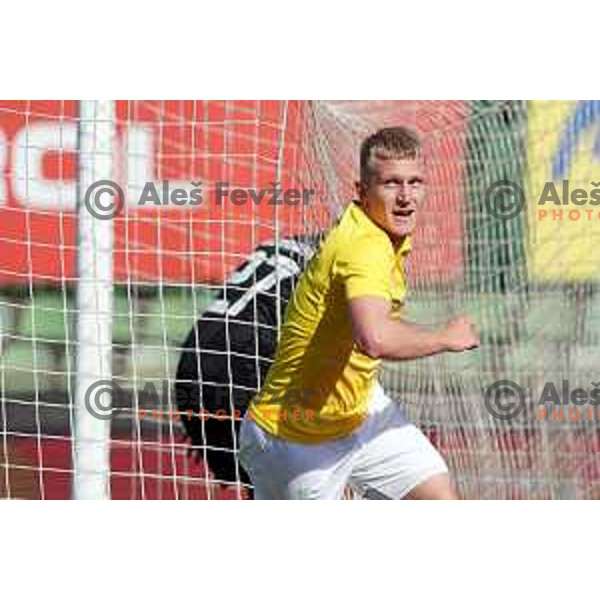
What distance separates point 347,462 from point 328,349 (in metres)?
0.30

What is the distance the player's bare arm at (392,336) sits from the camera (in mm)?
4812

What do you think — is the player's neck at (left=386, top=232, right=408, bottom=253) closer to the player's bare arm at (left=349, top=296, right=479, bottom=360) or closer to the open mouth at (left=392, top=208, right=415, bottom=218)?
the open mouth at (left=392, top=208, right=415, bottom=218)

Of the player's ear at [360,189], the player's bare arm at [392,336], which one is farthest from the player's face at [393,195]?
the player's bare arm at [392,336]

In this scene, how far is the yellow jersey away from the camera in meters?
5.11

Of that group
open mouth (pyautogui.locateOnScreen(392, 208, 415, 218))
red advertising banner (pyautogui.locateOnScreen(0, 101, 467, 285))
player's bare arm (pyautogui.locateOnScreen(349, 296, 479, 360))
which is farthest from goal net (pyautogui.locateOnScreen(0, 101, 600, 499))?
player's bare arm (pyautogui.locateOnScreen(349, 296, 479, 360))

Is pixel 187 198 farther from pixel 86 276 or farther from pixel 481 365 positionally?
pixel 481 365

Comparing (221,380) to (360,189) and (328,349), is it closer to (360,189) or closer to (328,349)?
(328,349)

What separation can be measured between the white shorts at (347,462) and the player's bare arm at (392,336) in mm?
360

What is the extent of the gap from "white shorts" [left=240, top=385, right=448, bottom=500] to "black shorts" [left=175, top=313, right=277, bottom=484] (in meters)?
0.13

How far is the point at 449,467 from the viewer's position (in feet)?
17.9

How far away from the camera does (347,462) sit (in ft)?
17.0

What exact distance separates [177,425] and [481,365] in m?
0.84

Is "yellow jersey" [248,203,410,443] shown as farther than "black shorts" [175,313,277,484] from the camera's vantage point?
No

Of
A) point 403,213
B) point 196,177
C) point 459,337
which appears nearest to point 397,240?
point 403,213
